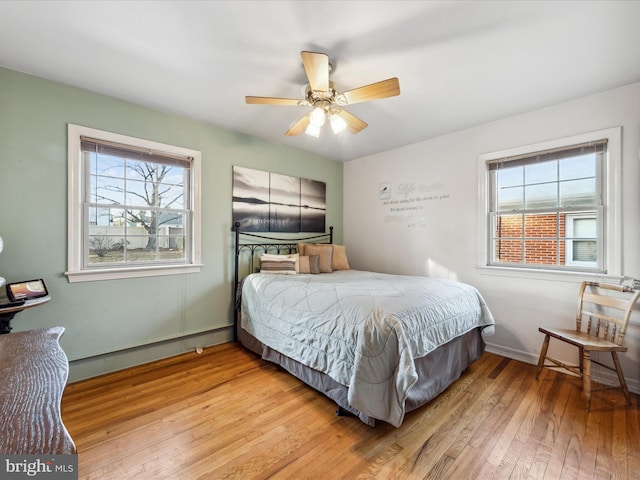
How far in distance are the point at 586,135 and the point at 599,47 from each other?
2.72ft

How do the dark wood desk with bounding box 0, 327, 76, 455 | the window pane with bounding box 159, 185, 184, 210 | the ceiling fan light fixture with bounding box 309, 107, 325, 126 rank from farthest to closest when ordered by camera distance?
1. the window pane with bounding box 159, 185, 184, 210
2. the ceiling fan light fixture with bounding box 309, 107, 325, 126
3. the dark wood desk with bounding box 0, 327, 76, 455

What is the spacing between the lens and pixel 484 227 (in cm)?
293

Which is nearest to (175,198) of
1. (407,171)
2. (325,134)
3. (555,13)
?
(325,134)

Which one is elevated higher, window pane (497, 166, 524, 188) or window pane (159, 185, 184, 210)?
window pane (497, 166, 524, 188)

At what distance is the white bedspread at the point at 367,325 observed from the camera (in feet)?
5.20

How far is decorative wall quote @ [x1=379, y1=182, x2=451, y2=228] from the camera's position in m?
3.32

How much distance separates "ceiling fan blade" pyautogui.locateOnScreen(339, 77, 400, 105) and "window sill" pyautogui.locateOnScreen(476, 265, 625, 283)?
2.13 m

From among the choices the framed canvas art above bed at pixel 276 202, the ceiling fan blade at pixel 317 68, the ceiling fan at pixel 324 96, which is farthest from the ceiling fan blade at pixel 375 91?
the framed canvas art above bed at pixel 276 202

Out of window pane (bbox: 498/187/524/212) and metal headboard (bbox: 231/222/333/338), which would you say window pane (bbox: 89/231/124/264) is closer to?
metal headboard (bbox: 231/222/333/338)

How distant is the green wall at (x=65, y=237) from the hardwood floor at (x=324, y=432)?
40cm

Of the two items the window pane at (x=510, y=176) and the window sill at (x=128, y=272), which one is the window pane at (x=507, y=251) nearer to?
the window pane at (x=510, y=176)

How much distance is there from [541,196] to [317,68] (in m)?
2.51

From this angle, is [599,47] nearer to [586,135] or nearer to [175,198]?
[586,135]

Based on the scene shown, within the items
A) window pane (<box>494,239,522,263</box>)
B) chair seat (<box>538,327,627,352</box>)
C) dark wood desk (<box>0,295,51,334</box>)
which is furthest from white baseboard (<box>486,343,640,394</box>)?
dark wood desk (<box>0,295,51,334</box>)
